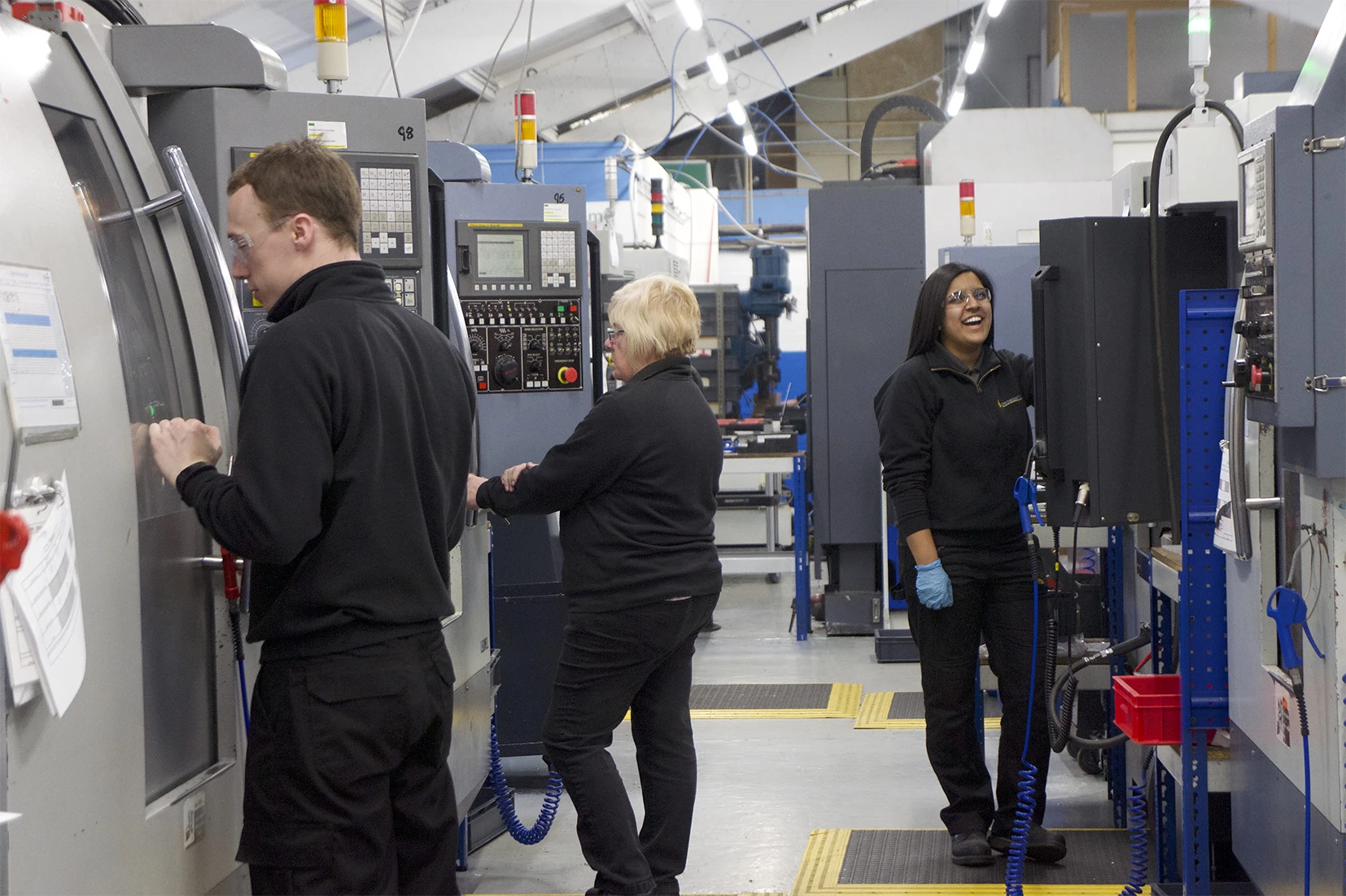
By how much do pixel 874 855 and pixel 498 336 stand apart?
6.27 feet

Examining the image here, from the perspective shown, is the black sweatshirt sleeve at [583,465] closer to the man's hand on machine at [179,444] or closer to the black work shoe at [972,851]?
the man's hand on machine at [179,444]

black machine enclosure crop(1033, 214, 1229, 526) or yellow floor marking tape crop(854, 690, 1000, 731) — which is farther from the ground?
black machine enclosure crop(1033, 214, 1229, 526)

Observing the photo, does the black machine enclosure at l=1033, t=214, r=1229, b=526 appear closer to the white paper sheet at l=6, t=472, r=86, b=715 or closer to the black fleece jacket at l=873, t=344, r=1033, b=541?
the black fleece jacket at l=873, t=344, r=1033, b=541

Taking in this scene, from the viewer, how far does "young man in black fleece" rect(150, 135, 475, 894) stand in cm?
173

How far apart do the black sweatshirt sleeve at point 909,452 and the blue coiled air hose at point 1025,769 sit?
24 cm

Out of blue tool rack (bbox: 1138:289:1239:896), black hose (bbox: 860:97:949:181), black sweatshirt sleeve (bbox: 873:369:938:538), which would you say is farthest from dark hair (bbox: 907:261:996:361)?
black hose (bbox: 860:97:949:181)

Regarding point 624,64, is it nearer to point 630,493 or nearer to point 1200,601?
point 630,493

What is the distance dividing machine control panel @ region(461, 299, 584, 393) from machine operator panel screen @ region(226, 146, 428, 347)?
4.40ft

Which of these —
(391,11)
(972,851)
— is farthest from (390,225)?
(391,11)

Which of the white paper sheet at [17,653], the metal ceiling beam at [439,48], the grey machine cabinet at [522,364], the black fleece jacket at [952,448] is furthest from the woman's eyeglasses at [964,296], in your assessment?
the metal ceiling beam at [439,48]

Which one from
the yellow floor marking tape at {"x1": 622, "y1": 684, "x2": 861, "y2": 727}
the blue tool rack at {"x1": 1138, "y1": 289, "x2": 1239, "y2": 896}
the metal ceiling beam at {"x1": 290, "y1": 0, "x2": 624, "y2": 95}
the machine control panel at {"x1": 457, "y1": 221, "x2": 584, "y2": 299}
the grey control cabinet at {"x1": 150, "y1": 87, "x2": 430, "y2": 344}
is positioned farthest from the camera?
the metal ceiling beam at {"x1": 290, "y1": 0, "x2": 624, "y2": 95}

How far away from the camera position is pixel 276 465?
1711 mm

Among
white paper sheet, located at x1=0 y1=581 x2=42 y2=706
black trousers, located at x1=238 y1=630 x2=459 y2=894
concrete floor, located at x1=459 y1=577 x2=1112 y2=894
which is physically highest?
white paper sheet, located at x1=0 y1=581 x2=42 y2=706

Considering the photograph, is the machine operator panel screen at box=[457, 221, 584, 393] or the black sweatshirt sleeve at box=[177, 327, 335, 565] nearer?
the black sweatshirt sleeve at box=[177, 327, 335, 565]
